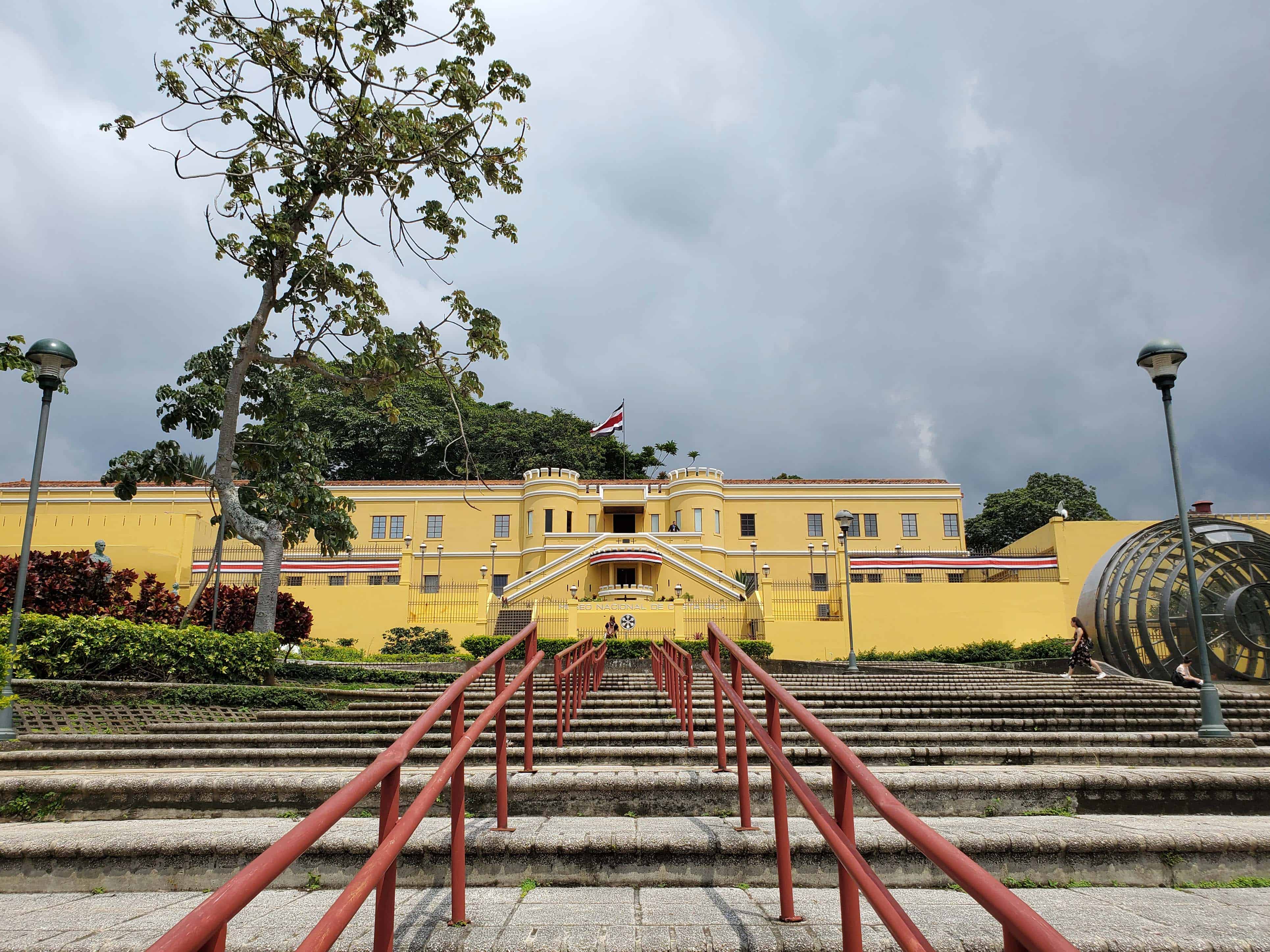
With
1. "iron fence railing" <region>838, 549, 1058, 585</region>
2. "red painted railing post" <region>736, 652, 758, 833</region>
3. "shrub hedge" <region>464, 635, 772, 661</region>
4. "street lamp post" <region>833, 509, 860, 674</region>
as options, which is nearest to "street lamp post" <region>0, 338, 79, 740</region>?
"red painted railing post" <region>736, 652, 758, 833</region>

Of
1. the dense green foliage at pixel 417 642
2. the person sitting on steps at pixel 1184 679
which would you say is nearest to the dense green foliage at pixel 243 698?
the person sitting on steps at pixel 1184 679

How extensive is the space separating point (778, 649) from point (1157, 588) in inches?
398

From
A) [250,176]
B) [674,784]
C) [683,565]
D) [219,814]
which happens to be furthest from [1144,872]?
[683,565]

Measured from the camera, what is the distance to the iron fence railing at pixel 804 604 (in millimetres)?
21719

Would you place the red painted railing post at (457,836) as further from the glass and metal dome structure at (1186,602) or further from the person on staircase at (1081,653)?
the glass and metal dome structure at (1186,602)

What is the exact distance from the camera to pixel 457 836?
2615mm

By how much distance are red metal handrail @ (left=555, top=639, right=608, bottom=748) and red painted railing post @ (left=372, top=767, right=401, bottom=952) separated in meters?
2.92

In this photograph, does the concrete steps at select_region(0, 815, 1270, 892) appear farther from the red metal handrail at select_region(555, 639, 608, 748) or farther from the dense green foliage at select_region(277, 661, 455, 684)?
the dense green foliage at select_region(277, 661, 455, 684)

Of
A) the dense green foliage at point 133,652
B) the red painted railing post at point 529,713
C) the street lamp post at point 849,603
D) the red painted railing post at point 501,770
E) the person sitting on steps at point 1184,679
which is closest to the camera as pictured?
the red painted railing post at point 501,770

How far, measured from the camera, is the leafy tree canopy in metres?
46.4

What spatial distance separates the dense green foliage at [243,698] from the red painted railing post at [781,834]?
699 centimetres

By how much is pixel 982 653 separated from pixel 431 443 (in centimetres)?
3424

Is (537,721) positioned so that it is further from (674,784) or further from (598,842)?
(598,842)

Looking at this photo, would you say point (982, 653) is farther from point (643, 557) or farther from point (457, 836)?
point (457, 836)
